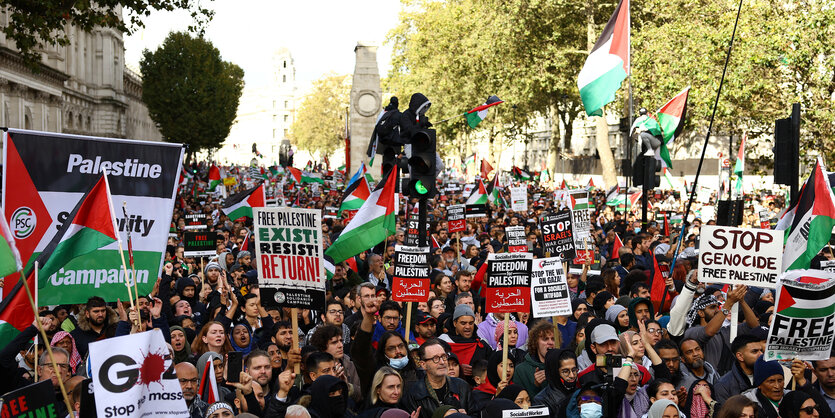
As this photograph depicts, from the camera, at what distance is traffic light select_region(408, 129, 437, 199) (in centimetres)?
1215

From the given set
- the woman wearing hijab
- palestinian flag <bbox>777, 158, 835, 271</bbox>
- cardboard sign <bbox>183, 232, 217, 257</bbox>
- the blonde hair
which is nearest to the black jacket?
the blonde hair

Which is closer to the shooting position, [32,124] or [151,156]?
[151,156]

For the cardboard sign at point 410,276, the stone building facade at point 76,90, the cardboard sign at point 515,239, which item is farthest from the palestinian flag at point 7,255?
the stone building facade at point 76,90

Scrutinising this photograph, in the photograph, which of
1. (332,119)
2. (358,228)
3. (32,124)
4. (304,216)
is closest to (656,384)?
(304,216)

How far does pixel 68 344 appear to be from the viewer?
8.40 metres

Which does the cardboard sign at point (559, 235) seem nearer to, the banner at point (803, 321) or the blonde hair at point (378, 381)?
the banner at point (803, 321)

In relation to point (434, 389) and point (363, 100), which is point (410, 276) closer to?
point (434, 389)

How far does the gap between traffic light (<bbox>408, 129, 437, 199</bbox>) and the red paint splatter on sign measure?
6443 millimetres

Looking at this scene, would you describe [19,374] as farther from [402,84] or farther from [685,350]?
[402,84]

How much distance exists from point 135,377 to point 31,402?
0.56 metres

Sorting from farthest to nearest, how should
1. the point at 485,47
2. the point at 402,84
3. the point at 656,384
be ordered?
the point at 402,84 → the point at 485,47 → the point at 656,384

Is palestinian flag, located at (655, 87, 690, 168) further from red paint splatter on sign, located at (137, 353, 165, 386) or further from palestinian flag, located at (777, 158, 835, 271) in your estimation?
red paint splatter on sign, located at (137, 353, 165, 386)

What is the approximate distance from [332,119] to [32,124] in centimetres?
5338

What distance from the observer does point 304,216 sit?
29.0 feet
